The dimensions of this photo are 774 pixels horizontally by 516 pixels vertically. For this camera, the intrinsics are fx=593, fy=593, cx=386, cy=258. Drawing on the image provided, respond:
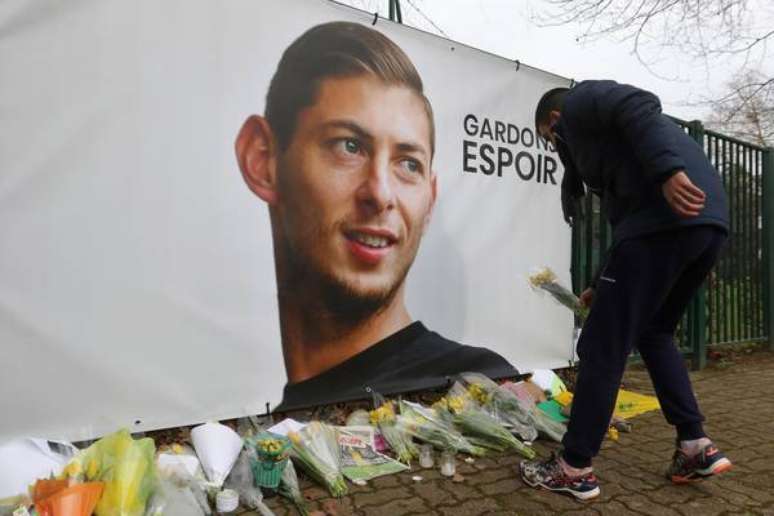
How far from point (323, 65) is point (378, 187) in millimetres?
682

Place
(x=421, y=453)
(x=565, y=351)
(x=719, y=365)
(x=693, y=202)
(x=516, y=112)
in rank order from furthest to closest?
(x=719, y=365) → (x=565, y=351) → (x=516, y=112) → (x=421, y=453) → (x=693, y=202)

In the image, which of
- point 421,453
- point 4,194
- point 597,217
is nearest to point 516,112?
point 597,217

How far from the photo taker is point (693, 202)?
2191 mm

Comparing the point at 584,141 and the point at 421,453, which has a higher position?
the point at 584,141

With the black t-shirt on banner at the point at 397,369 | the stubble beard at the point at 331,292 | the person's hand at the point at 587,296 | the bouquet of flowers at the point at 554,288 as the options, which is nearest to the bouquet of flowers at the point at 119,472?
the black t-shirt on banner at the point at 397,369

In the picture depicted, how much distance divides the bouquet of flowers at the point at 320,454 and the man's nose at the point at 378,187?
3.81 ft

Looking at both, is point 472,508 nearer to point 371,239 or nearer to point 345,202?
point 371,239

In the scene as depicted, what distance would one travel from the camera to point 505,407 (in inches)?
126

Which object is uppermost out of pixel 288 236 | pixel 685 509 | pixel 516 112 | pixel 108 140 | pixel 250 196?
pixel 516 112

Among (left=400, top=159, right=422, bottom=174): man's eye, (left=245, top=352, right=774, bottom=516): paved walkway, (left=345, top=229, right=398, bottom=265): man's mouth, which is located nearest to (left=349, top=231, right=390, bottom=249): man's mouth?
(left=345, top=229, right=398, bottom=265): man's mouth

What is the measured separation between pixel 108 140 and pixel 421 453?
1.94 m

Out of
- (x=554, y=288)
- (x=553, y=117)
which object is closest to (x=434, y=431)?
(x=554, y=288)

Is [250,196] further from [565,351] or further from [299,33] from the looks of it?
[565,351]

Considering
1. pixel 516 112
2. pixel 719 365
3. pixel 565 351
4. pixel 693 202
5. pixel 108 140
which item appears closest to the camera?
pixel 693 202
